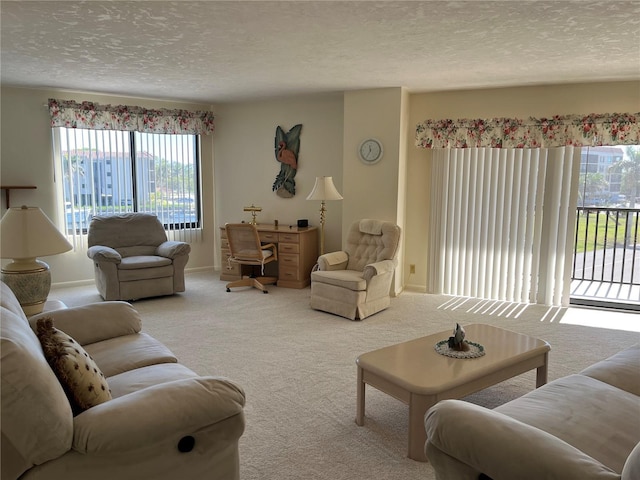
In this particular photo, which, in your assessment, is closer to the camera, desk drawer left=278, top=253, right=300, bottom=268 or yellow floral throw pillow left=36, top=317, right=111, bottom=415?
yellow floral throw pillow left=36, top=317, right=111, bottom=415

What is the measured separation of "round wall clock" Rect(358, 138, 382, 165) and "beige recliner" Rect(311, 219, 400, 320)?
0.75 metres

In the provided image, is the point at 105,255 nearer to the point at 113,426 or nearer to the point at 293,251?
the point at 293,251

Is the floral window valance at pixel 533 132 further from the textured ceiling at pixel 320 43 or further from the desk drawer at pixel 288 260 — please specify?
the desk drawer at pixel 288 260

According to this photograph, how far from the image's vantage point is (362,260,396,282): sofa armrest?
15.4ft

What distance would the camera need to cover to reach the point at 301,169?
21.0 feet

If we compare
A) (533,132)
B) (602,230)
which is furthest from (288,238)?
(602,230)

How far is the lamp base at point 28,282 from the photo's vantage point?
2.88 m

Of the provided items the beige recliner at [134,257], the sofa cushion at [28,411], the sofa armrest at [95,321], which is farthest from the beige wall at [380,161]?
the sofa cushion at [28,411]

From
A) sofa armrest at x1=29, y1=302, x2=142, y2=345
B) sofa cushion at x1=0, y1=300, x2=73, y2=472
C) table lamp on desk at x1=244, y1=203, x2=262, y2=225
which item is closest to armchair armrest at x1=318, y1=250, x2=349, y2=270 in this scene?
table lamp on desk at x1=244, y1=203, x2=262, y2=225

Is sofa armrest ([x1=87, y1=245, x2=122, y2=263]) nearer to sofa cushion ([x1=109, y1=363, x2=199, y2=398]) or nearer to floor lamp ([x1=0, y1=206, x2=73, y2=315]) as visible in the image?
floor lamp ([x1=0, y1=206, x2=73, y2=315])

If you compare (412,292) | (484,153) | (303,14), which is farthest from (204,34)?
(412,292)

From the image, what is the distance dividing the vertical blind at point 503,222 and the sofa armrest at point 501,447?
151 inches

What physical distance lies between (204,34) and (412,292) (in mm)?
3815

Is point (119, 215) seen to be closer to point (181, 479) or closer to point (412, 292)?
point (412, 292)
